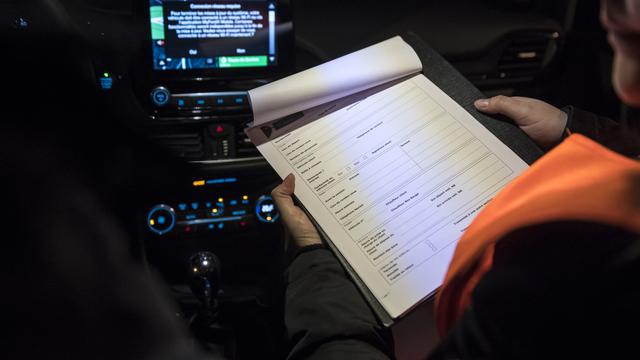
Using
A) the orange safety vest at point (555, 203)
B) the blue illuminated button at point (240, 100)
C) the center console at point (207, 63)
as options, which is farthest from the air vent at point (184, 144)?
the orange safety vest at point (555, 203)

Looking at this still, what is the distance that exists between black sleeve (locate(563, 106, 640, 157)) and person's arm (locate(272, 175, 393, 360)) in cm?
50

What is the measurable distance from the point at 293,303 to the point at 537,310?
19.8 inches

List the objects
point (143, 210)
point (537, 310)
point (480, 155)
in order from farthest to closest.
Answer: point (143, 210) < point (480, 155) < point (537, 310)

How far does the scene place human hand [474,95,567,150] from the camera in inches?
38.9

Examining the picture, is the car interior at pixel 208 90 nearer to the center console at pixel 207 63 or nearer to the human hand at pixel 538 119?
the center console at pixel 207 63

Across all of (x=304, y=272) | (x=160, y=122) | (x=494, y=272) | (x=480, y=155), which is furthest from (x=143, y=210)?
(x=494, y=272)

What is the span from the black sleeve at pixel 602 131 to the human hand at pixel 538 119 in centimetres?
2

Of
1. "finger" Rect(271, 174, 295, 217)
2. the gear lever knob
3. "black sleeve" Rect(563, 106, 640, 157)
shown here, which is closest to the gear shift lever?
the gear lever knob

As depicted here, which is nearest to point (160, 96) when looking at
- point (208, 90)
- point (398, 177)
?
point (208, 90)

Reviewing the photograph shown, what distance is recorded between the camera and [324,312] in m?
0.83

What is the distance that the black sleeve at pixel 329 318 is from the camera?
0.80 metres

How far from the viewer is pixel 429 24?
1319 mm

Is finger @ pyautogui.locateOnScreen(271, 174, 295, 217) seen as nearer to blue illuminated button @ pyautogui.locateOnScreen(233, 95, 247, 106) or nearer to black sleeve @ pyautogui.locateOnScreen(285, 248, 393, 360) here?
black sleeve @ pyautogui.locateOnScreen(285, 248, 393, 360)

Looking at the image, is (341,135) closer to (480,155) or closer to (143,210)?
(480,155)
